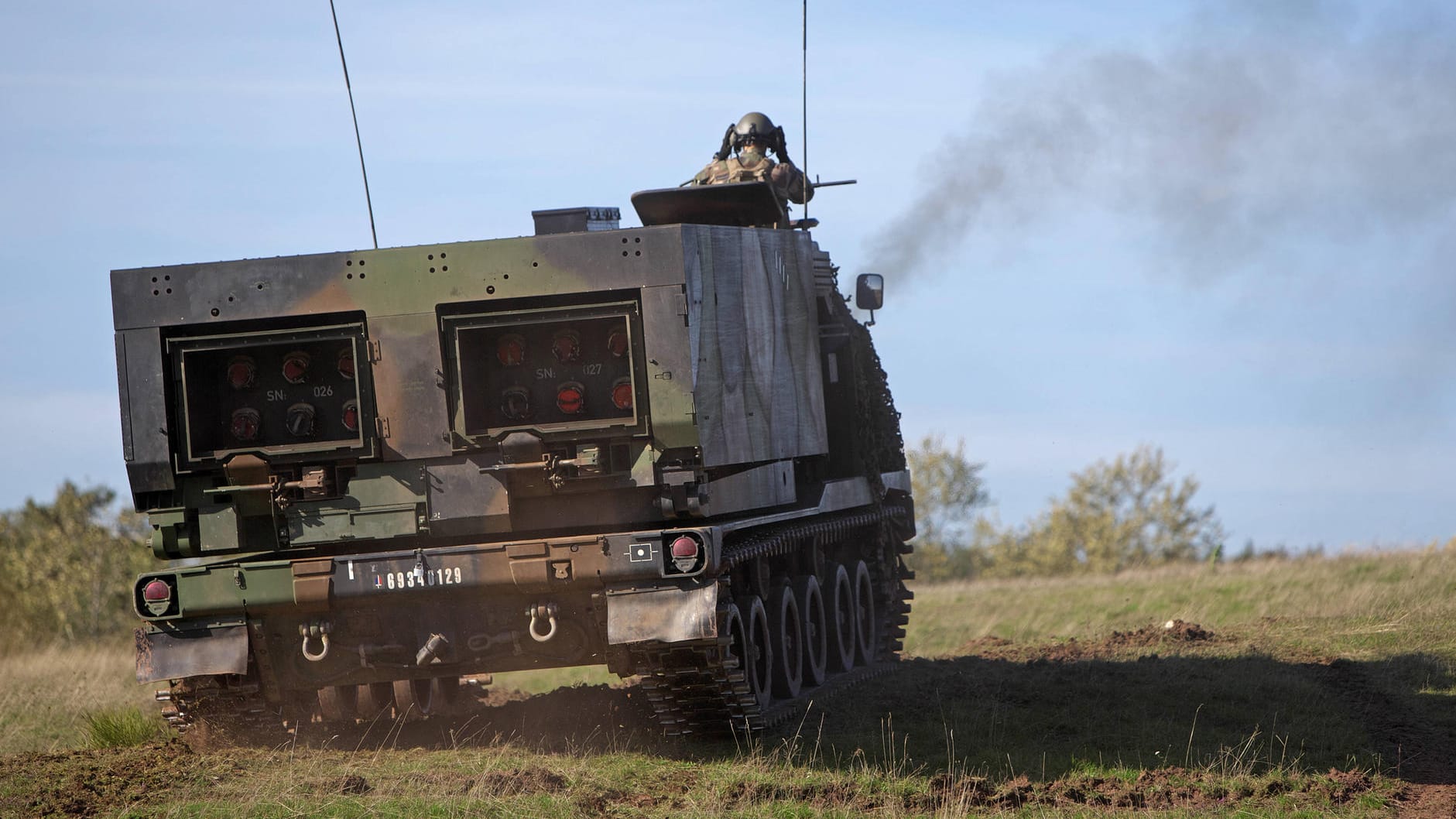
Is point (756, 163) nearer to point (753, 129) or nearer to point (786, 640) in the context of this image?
point (753, 129)

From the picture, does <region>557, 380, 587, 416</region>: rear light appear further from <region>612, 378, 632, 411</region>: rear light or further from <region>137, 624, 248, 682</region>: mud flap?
<region>137, 624, 248, 682</region>: mud flap

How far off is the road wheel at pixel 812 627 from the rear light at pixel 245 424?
4606 millimetres

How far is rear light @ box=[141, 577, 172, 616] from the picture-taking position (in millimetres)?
10375

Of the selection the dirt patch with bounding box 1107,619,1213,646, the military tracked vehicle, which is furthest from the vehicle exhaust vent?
the dirt patch with bounding box 1107,619,1213,646

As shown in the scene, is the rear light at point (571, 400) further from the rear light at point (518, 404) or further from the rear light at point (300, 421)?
the rear light at point (300, 421)

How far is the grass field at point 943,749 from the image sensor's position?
906 centimetres

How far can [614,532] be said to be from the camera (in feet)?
33.7

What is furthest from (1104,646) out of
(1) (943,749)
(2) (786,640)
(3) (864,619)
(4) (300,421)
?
(4) (300,421)

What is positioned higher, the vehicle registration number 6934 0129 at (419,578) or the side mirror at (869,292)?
the side mirror at (869,292)

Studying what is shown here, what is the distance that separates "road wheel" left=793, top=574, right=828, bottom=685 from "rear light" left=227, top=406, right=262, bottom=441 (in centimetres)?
461

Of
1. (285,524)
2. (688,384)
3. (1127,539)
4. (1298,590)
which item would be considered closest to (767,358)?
(688,384)

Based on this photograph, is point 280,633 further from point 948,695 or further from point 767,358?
point 948,695

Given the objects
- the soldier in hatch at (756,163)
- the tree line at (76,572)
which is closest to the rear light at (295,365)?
the soldier in hatch at (756,163)

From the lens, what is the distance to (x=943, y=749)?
35.4 ft
